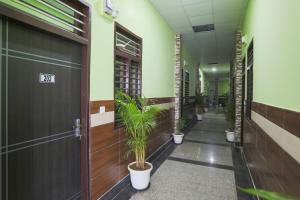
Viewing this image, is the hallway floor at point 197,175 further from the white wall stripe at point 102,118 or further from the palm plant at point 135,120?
the white wall stripe at point 102,118

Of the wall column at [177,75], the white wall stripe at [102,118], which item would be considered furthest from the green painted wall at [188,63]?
→ the white wall stripe at [102,118]

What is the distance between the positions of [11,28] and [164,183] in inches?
110

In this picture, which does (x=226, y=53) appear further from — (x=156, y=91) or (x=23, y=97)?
(x=23, y=97)

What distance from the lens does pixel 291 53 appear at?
1.37 meters

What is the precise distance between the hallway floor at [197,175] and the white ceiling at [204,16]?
341 centimetres

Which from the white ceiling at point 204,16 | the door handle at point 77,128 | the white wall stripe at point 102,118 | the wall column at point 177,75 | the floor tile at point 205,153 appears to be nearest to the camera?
the door handle at point 77,128

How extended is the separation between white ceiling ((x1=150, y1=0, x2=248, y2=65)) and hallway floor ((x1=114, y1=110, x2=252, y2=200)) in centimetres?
341

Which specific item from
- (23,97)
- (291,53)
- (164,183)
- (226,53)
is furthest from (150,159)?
(226,53)

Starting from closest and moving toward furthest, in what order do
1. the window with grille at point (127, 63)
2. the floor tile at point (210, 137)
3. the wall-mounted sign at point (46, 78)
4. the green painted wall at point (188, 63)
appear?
the wall-mounted sign at point (46, 78), the window with grille at point (127, 63), the floor tile at point (210, 137), the green painted wall at point (188, 63)

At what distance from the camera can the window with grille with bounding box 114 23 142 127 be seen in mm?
2838

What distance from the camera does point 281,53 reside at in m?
1.62

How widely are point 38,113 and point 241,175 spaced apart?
3.39 metres

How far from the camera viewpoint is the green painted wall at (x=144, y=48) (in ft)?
7.55

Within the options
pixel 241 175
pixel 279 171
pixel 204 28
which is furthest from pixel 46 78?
pixel 204 28
